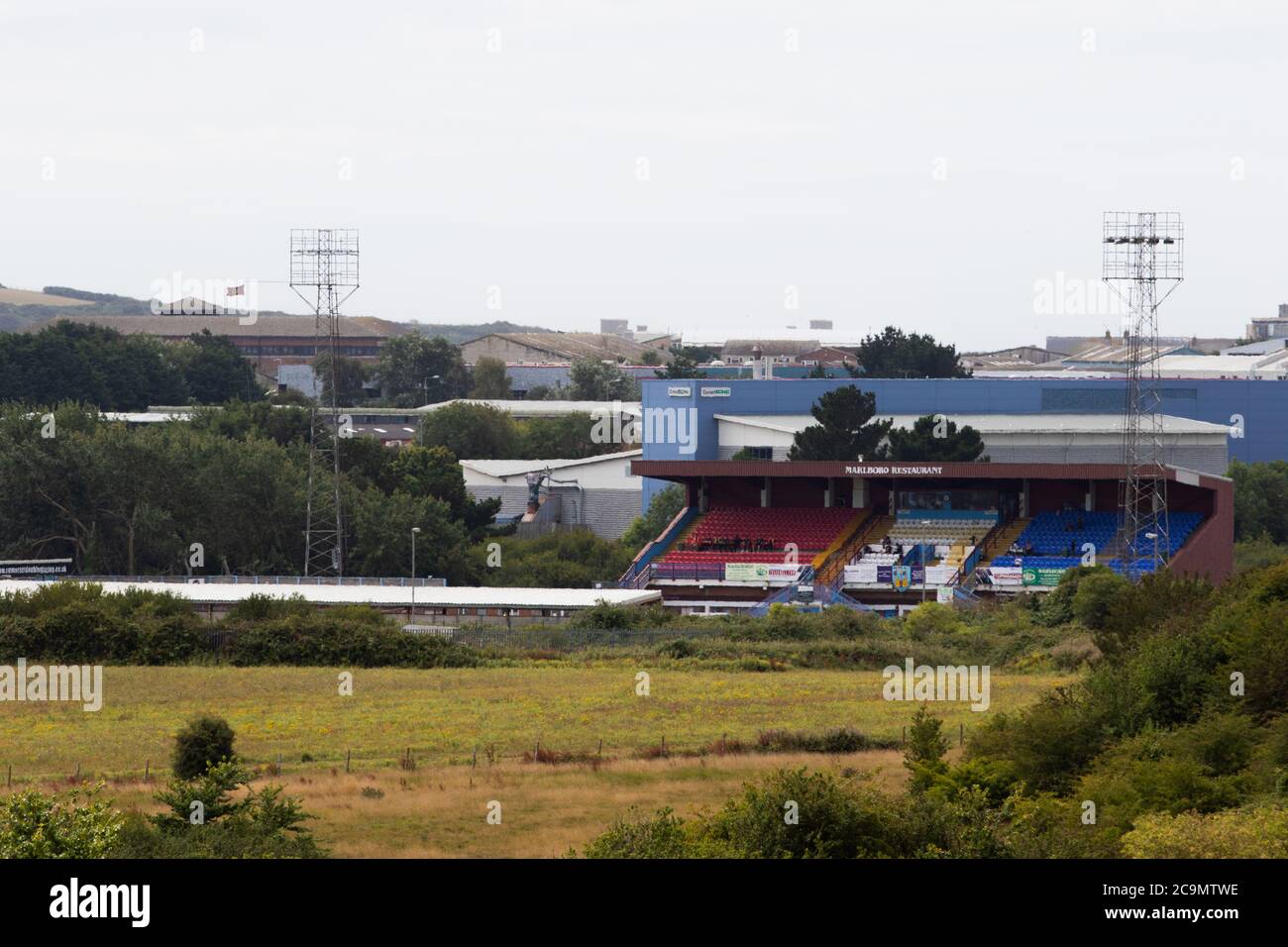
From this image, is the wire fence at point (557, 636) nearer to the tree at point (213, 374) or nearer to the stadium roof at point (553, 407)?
the stadium roof at point (553, 407)

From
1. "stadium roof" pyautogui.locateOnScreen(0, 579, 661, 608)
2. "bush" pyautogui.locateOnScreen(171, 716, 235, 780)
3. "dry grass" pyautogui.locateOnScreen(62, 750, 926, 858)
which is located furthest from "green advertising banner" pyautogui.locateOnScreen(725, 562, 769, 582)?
"bush" pyautogui.locateOnScreen(171, 716, 235, 780)

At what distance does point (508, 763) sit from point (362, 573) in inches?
1969

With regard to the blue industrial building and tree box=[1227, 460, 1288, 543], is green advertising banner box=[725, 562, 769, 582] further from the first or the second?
tree box=[1227, 460, 1288, 543]

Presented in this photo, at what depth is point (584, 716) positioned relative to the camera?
50.6 meters

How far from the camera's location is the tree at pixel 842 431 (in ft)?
303

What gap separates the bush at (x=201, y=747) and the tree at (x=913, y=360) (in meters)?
106

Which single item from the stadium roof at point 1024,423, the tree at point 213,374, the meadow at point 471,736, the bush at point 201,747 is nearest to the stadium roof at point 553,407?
the tree at point 213,374

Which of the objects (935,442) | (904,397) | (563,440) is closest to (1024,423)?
(935,442)

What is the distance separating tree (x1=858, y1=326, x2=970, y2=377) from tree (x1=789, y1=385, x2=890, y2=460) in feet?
161

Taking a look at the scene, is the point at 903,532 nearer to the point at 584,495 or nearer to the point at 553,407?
the point at 584,495

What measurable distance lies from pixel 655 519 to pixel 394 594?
29435 millimetres

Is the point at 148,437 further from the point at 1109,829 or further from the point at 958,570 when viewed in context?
the point at 1109,829

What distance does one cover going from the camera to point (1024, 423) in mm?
93438
